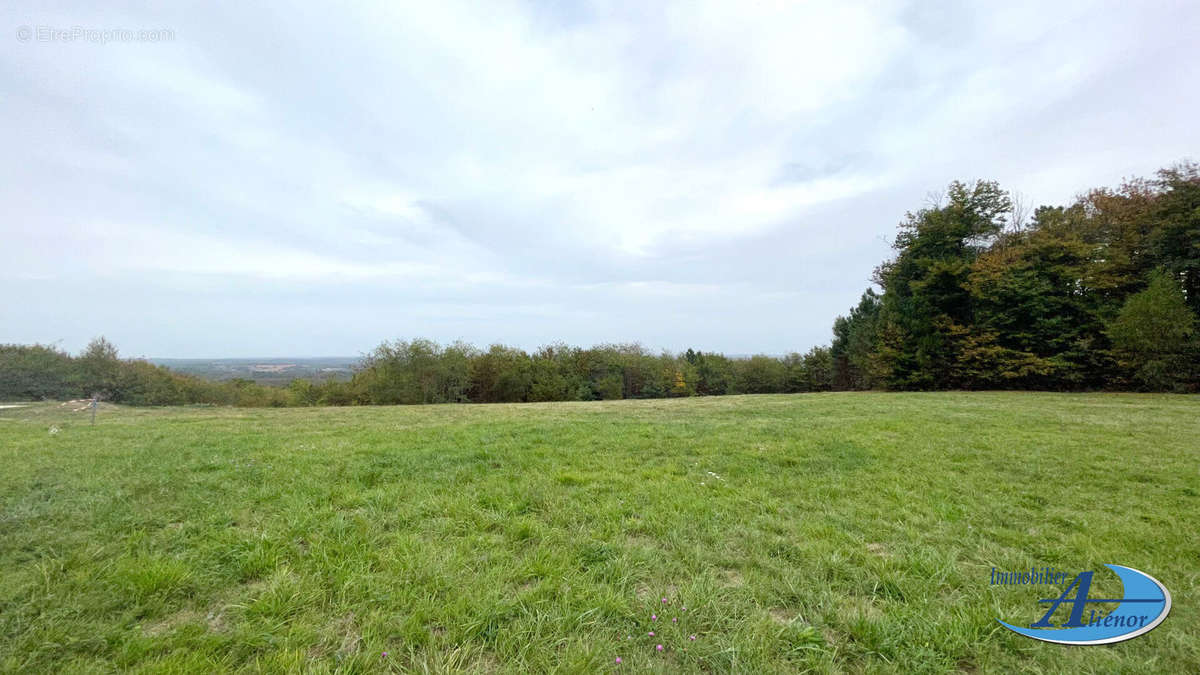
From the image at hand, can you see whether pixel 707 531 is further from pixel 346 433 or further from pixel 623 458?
pixel 346 433

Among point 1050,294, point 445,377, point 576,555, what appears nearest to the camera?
point 576,555

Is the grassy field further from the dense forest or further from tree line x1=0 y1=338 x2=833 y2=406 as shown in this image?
tree line x1=0 y1=338 x2=833 y2=406

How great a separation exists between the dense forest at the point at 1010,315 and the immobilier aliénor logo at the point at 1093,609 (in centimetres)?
2056

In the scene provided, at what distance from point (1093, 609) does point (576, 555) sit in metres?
2.85

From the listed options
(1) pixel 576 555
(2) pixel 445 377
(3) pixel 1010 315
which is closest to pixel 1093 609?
(1) pixel 576 555

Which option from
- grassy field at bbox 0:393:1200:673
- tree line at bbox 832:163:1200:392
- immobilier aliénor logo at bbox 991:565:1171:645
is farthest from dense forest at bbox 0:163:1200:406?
immobilier aliénor logo at bbox 991:565:1171:645

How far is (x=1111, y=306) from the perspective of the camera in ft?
56.7

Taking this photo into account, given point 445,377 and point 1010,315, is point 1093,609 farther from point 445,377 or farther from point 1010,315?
point 445,377

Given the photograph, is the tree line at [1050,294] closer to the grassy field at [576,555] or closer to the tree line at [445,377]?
the tree line at [445,377]

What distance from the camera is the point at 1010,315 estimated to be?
1952 cm

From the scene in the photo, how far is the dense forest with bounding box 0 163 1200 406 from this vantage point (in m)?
15.6

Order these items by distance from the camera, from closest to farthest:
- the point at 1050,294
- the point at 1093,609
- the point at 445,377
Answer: the point at 1093,609 → the point at 1050,294 → the point at 445,377

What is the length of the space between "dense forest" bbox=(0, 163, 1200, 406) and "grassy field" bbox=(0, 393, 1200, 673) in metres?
16.4

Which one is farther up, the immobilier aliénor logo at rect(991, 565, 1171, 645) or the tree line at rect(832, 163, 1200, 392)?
the tree line at rect(832, 163, 1200, 392)
